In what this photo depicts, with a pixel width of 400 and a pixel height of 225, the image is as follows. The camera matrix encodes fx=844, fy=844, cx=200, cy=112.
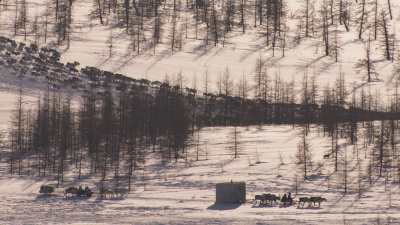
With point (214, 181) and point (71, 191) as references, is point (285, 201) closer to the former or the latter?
point (214, 181)

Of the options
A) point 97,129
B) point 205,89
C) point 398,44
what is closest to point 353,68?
point 398,44

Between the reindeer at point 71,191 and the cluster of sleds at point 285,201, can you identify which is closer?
the cluster of sleds at point 285,201

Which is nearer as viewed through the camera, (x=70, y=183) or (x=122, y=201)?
(x=122, y=201)

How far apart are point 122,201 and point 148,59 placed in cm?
5165

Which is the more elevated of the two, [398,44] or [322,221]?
[398,44]

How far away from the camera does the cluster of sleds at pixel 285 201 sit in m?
43.7

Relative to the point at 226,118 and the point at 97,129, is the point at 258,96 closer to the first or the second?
the point at 226,118

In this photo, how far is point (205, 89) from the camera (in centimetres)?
8744

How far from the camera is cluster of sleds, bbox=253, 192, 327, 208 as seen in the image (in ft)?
143

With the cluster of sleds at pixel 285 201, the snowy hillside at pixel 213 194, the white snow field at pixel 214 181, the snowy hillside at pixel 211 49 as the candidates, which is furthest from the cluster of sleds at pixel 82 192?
the snowy hillside at pixel 211 49

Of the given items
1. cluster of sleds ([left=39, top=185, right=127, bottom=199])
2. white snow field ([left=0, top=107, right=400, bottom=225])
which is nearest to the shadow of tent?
white snow field ([left=0, top=107, right=400, bottom=225])

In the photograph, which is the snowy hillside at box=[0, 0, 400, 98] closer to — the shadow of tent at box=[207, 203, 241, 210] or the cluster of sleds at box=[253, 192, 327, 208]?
the cluster of sleds at box=[253, 192, 327, 208]

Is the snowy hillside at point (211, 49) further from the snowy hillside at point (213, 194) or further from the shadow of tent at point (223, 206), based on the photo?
the shadow of tent at point (223, 206)

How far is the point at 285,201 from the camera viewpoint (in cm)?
4441
